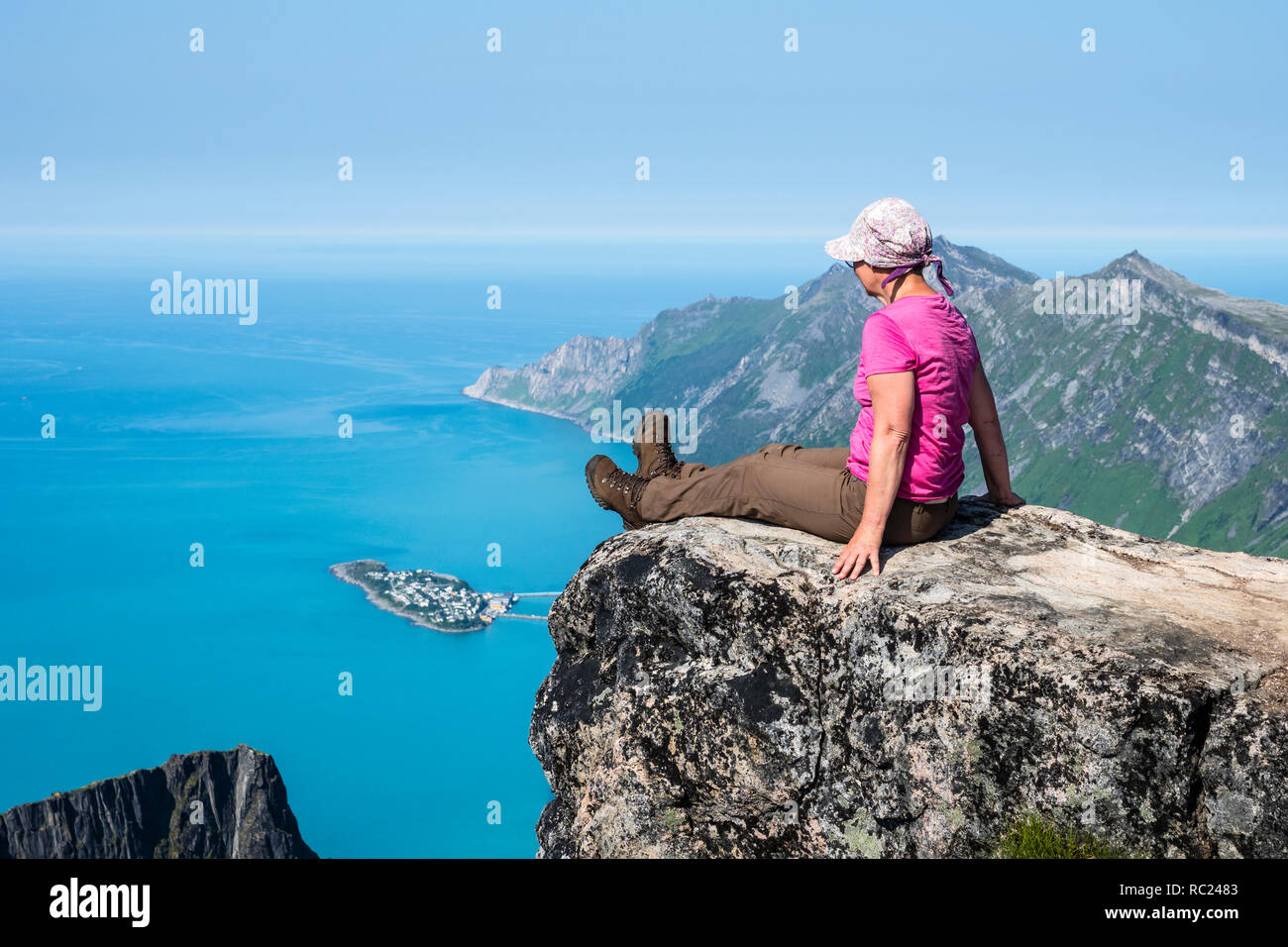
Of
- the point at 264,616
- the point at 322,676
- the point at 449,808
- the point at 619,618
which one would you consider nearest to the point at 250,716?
the point at 322,676

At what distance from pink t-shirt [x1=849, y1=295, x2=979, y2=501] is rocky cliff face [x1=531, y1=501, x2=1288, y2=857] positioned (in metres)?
0.84

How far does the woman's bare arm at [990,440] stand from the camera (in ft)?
30.5

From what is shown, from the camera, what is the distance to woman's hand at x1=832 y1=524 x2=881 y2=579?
26.6 ft

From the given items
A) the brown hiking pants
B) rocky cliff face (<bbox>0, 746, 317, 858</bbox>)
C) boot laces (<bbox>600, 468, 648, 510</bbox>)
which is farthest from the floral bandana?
rocky cliff face (<bbox>0, 746, 317, 858</bbox>)

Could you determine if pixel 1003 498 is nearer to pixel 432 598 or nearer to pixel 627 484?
pixel 627 484

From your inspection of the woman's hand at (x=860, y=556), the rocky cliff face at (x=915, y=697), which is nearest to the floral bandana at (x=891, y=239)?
the woman's hand at (x=860, y=556)

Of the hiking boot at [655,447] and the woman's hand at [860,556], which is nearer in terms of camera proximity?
the woman's hand at [860,556]

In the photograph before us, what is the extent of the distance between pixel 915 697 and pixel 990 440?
3.64 m

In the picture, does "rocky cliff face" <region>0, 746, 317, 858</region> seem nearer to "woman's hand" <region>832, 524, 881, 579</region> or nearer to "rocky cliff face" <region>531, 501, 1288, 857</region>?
"rocky cliff face" <region>531, 501, 1288, 857</region>

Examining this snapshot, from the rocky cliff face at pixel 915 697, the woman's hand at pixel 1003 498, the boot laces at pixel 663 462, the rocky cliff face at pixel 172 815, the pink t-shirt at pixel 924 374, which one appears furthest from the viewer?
the rocky cliff face at pixel 172 815

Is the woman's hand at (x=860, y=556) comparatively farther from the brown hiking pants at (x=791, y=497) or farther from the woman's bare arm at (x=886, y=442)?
the brown hiking pants at (x=791, y=497)

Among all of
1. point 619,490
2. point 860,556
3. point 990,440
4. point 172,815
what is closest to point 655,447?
point 619,490
